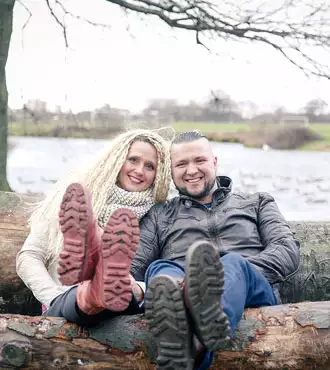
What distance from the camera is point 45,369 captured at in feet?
8.23

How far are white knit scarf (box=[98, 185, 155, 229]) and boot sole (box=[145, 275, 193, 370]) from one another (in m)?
1.15

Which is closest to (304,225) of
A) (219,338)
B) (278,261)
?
(278,261)

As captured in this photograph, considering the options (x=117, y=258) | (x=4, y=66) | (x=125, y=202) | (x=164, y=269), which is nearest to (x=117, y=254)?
(x=117, y=258)

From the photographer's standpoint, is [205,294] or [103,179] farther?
[103,179]

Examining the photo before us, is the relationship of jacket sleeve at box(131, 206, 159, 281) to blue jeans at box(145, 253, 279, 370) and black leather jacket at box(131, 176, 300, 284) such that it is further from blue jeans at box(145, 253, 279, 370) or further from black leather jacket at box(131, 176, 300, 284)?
blue jeans at box(145, 253, 279, 370)

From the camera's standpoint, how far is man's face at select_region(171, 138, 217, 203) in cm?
318

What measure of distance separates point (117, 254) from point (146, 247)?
1000 mm

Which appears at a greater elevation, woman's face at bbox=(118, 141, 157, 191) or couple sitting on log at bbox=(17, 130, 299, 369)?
woman's face at bbox=(118, 141, 157, 191)

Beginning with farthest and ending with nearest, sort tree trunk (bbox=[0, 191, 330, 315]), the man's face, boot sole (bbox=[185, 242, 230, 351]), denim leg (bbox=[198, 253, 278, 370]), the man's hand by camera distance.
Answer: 1. tree trunk (bbox=[0, 191, 330, 315])
2. the man's face
3. the man's hand
4. denim leg (bbox=[198, 253, 278, 370])
5. boot sole (bbox=[185, 242, 230, 351])

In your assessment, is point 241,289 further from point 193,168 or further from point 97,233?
point 193,168

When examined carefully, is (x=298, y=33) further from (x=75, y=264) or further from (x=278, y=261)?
(x=75, y=264)

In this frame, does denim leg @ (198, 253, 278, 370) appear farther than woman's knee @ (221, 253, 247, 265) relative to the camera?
No

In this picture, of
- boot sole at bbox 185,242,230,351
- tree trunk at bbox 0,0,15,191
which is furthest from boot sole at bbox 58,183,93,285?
tree trunk at bbox 0,0,15,191

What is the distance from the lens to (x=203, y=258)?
203cm
